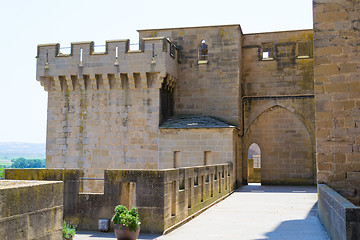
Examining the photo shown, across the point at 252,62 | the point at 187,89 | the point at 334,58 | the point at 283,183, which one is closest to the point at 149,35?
the point at 187,89

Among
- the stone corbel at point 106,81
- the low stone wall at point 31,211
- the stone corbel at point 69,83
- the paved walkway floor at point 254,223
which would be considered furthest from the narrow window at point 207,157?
the low stone wall at point 31,211

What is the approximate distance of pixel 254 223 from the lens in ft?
33.9

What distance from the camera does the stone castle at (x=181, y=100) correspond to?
19.3m

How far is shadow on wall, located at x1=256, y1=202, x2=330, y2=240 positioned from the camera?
861cm

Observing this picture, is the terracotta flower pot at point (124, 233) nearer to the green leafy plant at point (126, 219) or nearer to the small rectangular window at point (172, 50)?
the green leafy plant at point (126, 219)

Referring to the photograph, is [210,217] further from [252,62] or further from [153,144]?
[252,62]

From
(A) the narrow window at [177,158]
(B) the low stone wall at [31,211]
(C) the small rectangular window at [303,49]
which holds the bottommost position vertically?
(B) the low stone wall at [31,211]

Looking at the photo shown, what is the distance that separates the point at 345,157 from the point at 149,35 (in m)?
13.5

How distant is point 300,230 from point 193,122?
10637 millimetres

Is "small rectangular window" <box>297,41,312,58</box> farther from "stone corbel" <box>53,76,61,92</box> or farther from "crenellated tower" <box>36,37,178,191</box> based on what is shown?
"stone corbel" <box>53,76,61,92</box>

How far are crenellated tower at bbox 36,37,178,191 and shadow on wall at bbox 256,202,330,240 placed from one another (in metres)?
9.83

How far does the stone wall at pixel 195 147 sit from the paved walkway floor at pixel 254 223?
3497 mm

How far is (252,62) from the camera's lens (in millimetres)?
21938

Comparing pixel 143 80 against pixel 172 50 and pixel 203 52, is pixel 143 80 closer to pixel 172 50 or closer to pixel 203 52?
pixel 172 50
